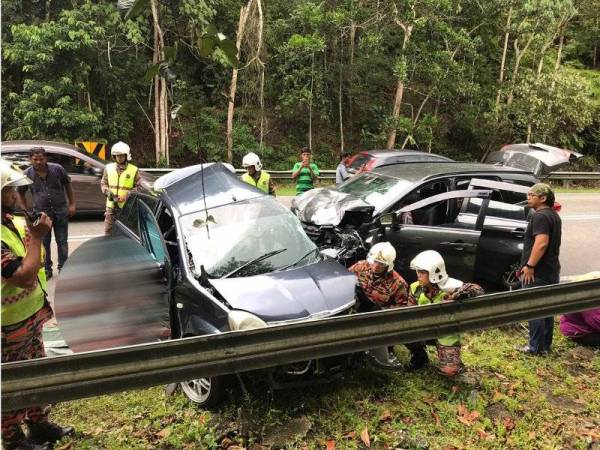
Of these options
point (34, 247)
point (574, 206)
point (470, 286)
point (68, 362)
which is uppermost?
point (34, 247)

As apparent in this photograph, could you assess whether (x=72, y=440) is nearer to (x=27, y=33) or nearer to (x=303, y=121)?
(x=27, y=33)

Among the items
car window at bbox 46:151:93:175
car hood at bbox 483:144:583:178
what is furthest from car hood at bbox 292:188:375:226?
car hood at bbox 483:144:583:178

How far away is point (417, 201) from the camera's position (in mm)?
6629

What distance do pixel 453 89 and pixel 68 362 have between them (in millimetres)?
22002

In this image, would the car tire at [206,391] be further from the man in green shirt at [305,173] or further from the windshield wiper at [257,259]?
the man in green shirt at [305,173]

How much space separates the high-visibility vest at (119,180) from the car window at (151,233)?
1.15m

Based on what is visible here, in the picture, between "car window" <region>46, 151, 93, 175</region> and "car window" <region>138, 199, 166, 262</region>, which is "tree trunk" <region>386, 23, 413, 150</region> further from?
"car window" <region>138, 199, 166, 262</region>

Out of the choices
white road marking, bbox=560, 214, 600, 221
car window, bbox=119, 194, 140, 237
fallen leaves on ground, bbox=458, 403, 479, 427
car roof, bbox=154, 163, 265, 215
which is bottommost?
white road marking, bbox=560, 214, 600, 221

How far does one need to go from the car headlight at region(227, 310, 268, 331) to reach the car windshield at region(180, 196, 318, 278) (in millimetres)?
679

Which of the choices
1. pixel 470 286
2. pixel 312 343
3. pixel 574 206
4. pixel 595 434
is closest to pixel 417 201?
pixel 470 286

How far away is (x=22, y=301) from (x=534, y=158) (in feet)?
44.1

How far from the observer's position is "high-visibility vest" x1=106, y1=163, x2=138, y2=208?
686 centimetres

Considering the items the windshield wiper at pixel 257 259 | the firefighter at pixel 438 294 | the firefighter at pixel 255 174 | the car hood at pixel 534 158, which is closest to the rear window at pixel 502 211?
the firefighter at pixel 438 294

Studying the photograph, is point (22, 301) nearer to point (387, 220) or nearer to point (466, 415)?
point (466, 415)
